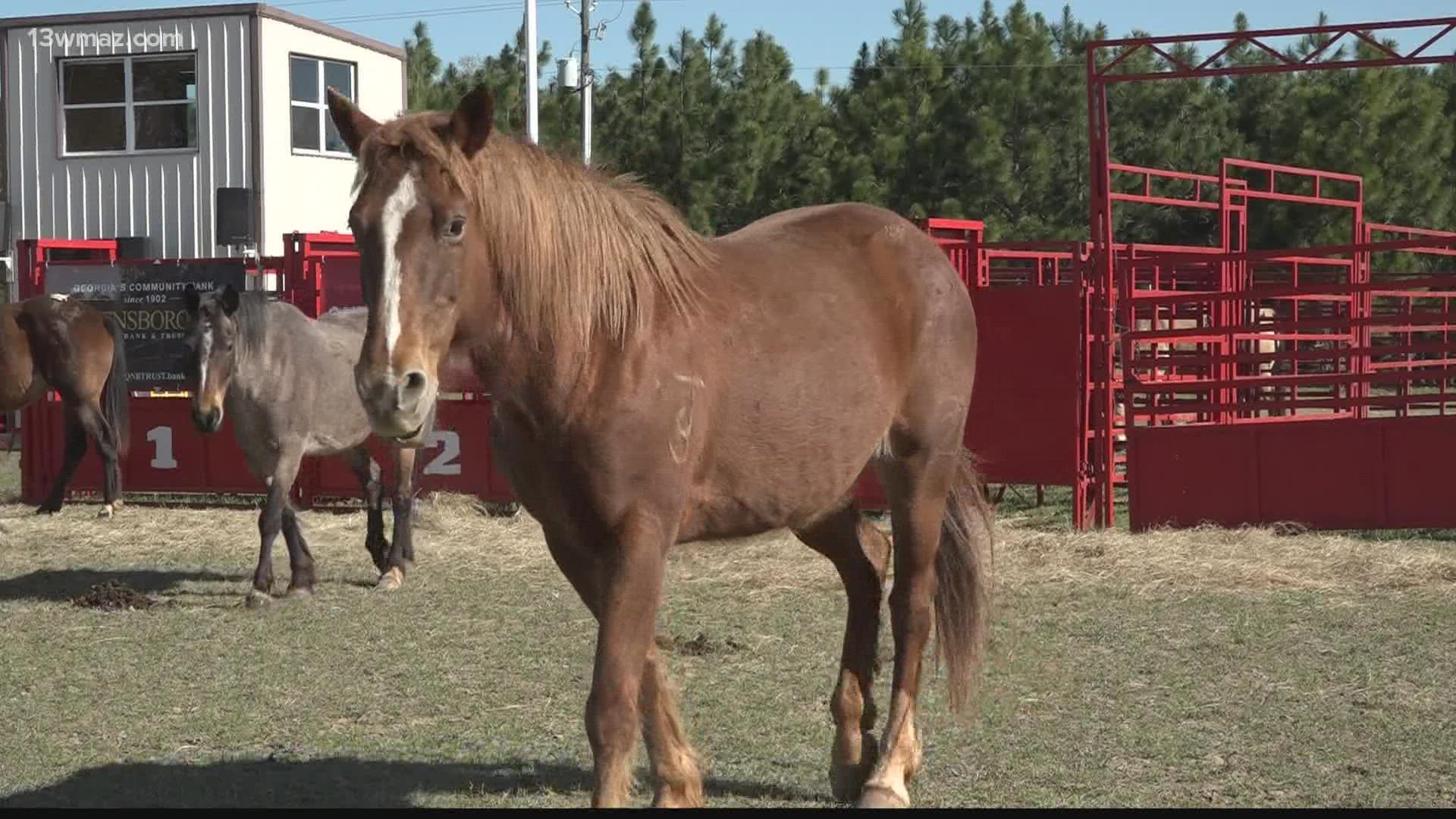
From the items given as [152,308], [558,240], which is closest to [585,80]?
[152,308]

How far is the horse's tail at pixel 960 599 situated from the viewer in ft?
16.0

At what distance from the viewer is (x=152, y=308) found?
13.3 m

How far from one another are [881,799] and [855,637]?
1.92ft

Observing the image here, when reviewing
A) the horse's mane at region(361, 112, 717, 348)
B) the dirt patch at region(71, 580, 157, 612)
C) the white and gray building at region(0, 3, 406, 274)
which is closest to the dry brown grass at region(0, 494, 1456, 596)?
the dirt patch at region(71, 580, 157, 612)

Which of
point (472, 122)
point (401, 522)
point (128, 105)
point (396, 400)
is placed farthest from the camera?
point (128, 105)

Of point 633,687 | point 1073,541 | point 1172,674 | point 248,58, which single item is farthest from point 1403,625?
point 248,58

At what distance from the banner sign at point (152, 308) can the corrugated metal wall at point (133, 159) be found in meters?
8.63

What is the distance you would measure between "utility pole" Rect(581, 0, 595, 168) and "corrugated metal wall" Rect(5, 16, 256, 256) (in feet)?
15.5

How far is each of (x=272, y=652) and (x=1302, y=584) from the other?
5.06m

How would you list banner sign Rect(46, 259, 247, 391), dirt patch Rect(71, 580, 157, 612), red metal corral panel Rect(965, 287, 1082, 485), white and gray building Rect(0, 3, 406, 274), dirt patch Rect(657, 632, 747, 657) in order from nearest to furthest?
1. dirt patch Rect(657, 632, 747, 657)
2. dirt patch Rect(71, 580, 157, 612)
3. red metal corral panel Rect(965, 287, 1082, 485)
4. banner sign Rect(46, 259, 247, 391)
5. white and gray building Rect(0, 3, 406, 274)

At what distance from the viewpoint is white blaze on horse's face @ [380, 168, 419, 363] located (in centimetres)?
330

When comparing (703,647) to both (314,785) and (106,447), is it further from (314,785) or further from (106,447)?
(106,447)

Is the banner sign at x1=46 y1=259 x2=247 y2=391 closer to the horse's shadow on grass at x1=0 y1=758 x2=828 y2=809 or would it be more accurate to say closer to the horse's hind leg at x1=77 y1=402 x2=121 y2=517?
the horse's hind leg at x1=77 y1=402 x2=121 y2=517

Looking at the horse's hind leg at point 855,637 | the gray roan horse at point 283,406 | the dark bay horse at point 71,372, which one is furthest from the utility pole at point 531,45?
the horse's hind leg at point 855,637
